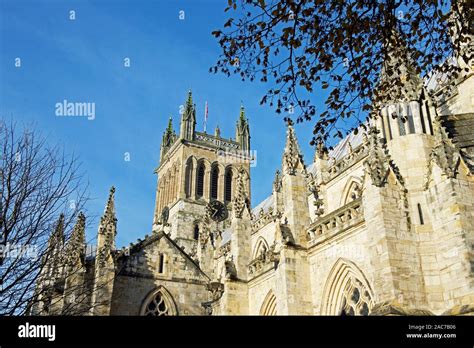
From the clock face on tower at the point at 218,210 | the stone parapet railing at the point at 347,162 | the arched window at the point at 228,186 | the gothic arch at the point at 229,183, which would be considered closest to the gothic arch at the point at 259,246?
the stone parapet railing at the point at 347,162

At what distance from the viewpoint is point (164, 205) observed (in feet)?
170

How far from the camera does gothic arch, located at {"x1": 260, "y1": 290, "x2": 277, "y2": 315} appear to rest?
16.6 metres

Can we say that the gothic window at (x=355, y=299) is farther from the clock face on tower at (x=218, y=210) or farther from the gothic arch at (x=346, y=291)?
the clock face on tower at (x=218, y=210)

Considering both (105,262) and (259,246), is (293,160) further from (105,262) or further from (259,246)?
(259,246)

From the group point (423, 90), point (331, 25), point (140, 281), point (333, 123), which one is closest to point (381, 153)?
point (423, 90)

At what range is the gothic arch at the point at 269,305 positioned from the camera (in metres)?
16.6

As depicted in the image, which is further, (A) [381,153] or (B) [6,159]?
(A) [381,153]

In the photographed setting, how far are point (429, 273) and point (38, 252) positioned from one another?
8.32 m

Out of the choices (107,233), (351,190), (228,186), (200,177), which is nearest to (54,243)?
(107,233)

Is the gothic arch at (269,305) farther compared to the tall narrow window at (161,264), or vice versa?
the tall narrow window at (161,264)

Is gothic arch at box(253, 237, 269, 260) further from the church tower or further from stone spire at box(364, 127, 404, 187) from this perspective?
stone spire at box(364, 127, 404, 187)

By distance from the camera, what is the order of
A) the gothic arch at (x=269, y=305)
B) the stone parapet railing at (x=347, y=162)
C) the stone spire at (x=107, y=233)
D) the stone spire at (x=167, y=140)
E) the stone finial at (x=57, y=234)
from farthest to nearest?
the stone spire at (x=167, y=140)
the stone parapet railing at (x=347, y=162)
the stone spire at (x=107, y=233)
the gothic arch at (x=269, y=305)
the stone finial at (x=57, y=234)
